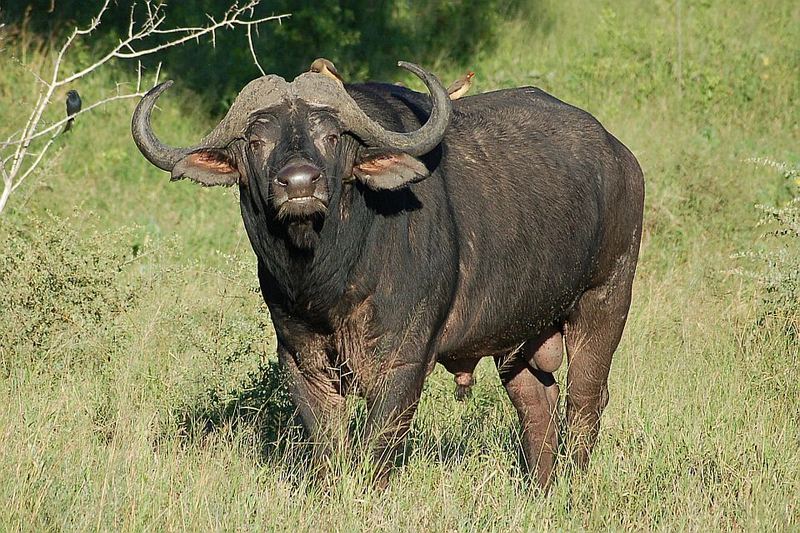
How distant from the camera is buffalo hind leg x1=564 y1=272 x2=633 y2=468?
629cm

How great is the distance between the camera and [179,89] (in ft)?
42.2

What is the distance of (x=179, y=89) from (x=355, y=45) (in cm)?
190

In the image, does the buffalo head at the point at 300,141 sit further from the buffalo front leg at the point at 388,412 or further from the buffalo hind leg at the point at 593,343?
the buffalo hind leg at the point at 593,343

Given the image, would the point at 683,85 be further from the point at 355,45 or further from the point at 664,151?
the point at 355,45

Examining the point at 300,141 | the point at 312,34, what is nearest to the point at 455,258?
the point at 300,141

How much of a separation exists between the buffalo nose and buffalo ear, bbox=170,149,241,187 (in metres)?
0.51

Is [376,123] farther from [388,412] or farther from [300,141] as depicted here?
[388,412]

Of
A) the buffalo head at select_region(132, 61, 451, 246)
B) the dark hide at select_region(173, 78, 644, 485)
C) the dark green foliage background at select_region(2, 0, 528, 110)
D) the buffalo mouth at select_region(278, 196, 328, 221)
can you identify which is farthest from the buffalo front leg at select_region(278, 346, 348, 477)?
the dark green foliage background at select_region(2, 0, 528, 110)

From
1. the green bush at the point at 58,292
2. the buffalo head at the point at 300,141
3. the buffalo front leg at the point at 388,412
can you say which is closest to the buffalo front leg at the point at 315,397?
the buffalo front leg at the point at 388,412

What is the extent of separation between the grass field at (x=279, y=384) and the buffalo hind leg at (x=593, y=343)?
15 centimetres

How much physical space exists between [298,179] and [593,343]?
7.90ft

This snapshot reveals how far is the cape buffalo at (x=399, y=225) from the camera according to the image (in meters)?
4.76

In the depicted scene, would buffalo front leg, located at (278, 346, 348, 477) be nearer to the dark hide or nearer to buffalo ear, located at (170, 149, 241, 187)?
the dark hide

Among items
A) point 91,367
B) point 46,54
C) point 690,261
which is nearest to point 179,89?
point 46,54
